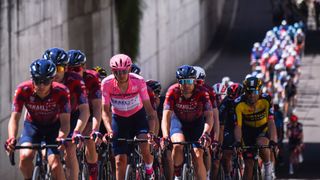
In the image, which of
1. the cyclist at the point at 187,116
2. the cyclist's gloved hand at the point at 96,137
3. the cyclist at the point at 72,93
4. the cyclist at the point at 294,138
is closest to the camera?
the cyclist at the point at 72,93

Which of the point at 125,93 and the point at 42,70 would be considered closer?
the point at 42,70

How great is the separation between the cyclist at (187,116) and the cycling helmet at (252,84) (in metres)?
0.97

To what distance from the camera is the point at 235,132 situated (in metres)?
16.2

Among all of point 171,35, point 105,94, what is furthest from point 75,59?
point 171,35

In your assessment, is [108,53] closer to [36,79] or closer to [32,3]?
[32,3]

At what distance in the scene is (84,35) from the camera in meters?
25.7

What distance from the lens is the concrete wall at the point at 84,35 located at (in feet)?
62.8

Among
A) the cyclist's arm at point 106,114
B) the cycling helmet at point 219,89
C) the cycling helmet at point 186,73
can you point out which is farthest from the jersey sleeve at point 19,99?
the cycling helmet at point 219,89

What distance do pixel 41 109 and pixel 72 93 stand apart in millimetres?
1104

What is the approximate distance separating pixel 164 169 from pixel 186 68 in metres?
2.27

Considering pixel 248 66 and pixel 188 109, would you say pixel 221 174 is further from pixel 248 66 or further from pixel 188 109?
pixel 248 66

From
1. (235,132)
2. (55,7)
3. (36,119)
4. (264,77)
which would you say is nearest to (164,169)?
(235,132)

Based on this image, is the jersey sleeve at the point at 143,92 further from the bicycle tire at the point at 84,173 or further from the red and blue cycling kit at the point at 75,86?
the bicycle tire at the point at 84,173

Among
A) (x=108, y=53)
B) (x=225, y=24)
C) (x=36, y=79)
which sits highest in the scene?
(x=225, y=24)
